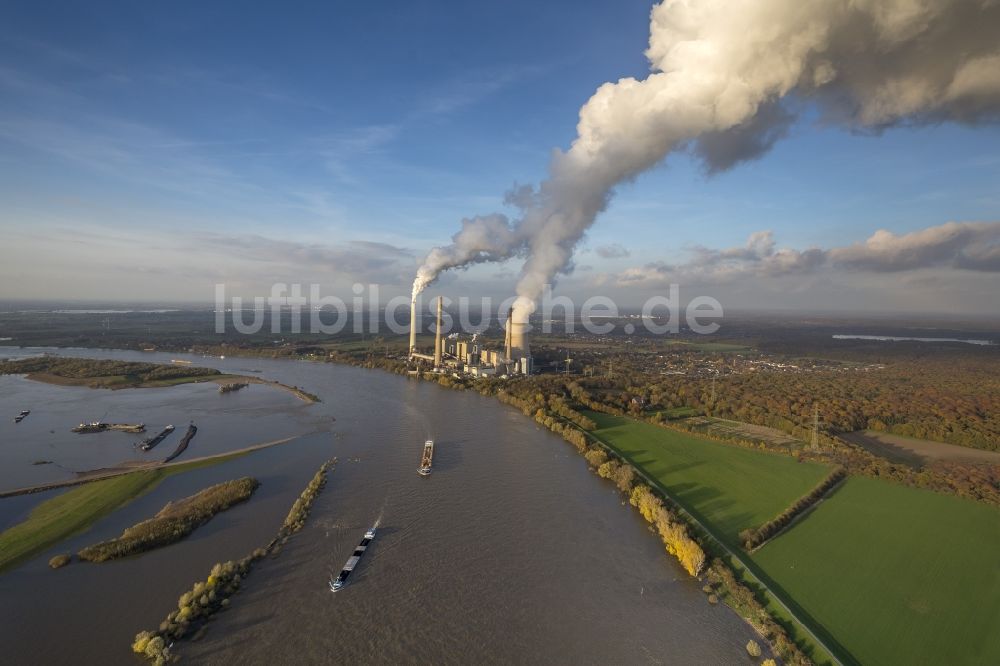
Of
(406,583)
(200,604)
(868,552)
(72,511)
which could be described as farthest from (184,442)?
(868,552)

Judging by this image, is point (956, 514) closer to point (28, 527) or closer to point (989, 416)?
point (989, 416)

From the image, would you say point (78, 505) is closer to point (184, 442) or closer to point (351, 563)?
point (184, 442)

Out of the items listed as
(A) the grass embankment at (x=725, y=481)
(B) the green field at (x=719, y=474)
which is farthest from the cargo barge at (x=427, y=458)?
(B) the green field at (x=719, y=474)

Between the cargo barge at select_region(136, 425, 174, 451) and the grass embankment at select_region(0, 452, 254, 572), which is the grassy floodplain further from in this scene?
the cargo barge at select_region(136, 425, 174, 451)

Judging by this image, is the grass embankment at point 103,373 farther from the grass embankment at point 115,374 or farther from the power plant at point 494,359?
the power plant at point 494,359

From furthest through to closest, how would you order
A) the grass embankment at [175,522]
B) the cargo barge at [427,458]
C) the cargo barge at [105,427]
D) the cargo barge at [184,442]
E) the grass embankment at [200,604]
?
the cargo barge at [105,427] < the cargo barge at [184,442] < the cargo barge at [427,458] < the grass embankment at [175,522] < the grass embankment at [200,604]
